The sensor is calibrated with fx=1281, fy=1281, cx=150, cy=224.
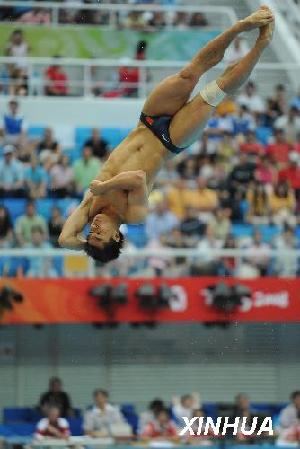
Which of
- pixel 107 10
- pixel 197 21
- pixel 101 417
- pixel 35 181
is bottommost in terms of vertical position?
pixel 101 417

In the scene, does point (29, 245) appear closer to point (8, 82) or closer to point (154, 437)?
point (154, 437)

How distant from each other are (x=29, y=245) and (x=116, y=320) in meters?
1.64

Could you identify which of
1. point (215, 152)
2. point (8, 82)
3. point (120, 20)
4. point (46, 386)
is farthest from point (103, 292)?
point (120, 20)

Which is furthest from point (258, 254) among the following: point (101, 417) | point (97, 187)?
point (97, 187)

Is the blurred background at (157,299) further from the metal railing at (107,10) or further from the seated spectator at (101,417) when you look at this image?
the metal railing at (107,10)

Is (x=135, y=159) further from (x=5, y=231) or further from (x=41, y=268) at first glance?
(x=5, y=231)

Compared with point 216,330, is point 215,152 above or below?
above

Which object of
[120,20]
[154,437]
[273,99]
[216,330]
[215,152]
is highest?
[120,20]

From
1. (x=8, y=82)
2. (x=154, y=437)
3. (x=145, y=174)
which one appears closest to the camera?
(x=145, y=174)

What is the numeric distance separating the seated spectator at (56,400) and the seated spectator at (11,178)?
311 cm

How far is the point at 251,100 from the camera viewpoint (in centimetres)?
2275

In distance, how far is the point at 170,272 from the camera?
18.3 meters

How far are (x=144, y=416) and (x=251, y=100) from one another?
7.47 metres

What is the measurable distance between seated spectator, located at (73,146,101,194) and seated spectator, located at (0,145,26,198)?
0.89m
